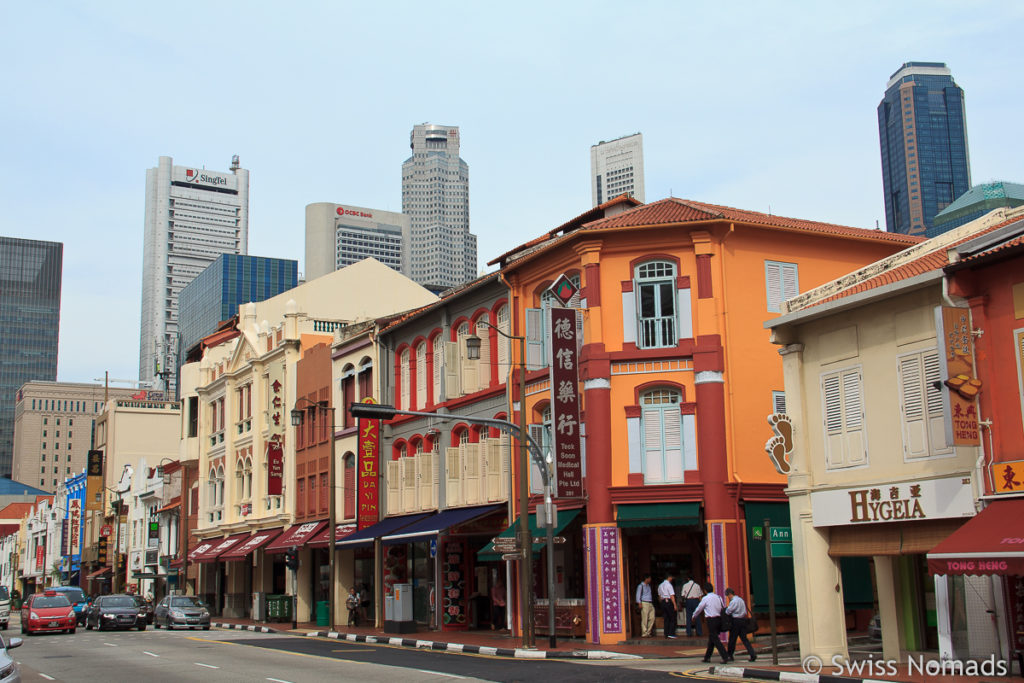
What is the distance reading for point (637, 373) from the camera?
28.1 metres

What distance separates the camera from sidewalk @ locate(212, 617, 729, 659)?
24078 mm

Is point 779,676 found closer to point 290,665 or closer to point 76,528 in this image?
point 290,665

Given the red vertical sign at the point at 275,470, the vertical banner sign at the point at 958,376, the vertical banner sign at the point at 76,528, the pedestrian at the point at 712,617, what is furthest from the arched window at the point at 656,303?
the vertical banner sign at the point at 76,528

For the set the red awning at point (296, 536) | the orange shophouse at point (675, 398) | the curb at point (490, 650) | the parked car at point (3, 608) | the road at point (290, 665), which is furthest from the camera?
the red awning at point (296, 536)

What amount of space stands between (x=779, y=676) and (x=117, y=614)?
29.9 metres

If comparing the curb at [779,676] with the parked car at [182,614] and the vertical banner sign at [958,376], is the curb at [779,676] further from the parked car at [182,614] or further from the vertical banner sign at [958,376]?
the parked car at [182,614]

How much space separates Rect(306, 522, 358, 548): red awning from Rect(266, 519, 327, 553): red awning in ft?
1.20

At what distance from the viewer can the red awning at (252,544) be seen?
47750 mm

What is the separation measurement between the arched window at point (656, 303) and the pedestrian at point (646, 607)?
603 cm

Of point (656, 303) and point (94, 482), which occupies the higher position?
point (656, 303)

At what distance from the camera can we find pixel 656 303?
28609 mm

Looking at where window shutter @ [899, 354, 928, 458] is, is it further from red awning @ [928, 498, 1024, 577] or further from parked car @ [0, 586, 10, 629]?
parked car @ [0, 586, 10, 629]

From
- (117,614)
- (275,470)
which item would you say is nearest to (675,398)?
(117,614)

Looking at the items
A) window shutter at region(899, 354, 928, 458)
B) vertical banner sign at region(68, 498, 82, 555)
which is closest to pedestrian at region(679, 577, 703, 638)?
window shutter at region(899, 354, 928, 458)
